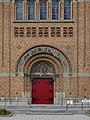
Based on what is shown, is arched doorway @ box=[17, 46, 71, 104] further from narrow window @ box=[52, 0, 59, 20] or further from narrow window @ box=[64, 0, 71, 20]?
narrow window @ box=[64, 0, 71, 20]

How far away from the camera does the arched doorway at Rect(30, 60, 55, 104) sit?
4100 cm

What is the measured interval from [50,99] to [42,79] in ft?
6.11

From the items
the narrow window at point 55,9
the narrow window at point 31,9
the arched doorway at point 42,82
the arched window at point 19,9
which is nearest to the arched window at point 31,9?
the narrow window at point 31,9

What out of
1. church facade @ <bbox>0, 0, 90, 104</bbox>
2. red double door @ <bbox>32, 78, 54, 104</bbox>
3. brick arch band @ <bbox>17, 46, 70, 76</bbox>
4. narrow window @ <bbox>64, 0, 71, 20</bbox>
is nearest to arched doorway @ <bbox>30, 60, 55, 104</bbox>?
red double door @ <bbox>32, 78, 54, 104</bbox>

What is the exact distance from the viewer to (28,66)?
40781 millimetres

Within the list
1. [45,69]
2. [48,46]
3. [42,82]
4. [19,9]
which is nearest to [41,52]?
[48,46]

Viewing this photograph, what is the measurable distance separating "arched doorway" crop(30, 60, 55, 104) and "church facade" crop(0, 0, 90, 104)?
20.5 inches

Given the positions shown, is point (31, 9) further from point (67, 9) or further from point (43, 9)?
point (67, 9)

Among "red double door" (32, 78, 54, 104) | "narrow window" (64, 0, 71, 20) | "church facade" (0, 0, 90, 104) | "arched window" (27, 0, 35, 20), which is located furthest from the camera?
"red double door" (32, 78, 54, 104)

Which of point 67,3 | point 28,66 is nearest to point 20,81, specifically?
point 28,66

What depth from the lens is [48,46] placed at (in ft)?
133

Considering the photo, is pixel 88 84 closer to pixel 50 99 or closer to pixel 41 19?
pixel 50 99

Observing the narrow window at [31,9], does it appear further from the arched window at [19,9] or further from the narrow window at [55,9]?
the narrow window at [55,9]

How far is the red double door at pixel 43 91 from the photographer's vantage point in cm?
4125
